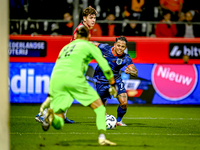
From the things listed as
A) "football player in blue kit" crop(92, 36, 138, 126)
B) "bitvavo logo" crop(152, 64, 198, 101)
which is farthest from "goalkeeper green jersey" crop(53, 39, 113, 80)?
"bitvavo logo" crop(152, 64, 198, 101)

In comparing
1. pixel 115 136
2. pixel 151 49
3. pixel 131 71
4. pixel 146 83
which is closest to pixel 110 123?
pixel 115 136

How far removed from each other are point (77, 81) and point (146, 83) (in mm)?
8371

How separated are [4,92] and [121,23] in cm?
996

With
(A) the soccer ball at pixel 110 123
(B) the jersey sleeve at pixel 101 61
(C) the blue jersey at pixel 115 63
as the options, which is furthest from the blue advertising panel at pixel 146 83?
(B) the jersey sleeve at pixel 101 61

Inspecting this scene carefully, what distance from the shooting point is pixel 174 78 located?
13672 millimetres

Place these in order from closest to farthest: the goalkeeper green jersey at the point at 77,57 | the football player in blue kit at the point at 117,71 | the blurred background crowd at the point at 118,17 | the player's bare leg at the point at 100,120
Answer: the player's bare leg at the point at 100,120 → the goalkeeper green jersey at the point at 77,57 → the football player in blue kit at the point at 117,71 → the blurred background crowd at the point at 118,17

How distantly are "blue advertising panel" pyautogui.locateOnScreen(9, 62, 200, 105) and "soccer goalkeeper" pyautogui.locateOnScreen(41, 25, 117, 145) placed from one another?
777 centimetres

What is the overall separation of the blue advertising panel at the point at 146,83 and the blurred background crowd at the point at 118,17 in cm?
126

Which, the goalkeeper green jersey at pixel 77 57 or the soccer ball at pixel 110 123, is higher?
the goalkeeper green jersey at pixel 77 57

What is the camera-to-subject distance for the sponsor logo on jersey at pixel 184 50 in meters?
13.6

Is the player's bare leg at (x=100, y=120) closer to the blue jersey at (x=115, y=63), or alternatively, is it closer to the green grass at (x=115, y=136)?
the green grass at (x=115, y=136)

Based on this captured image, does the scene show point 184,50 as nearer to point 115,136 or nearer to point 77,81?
point 115,136

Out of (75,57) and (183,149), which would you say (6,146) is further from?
(183,149)

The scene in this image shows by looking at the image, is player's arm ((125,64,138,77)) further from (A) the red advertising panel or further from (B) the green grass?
(A) the red advertising panel
